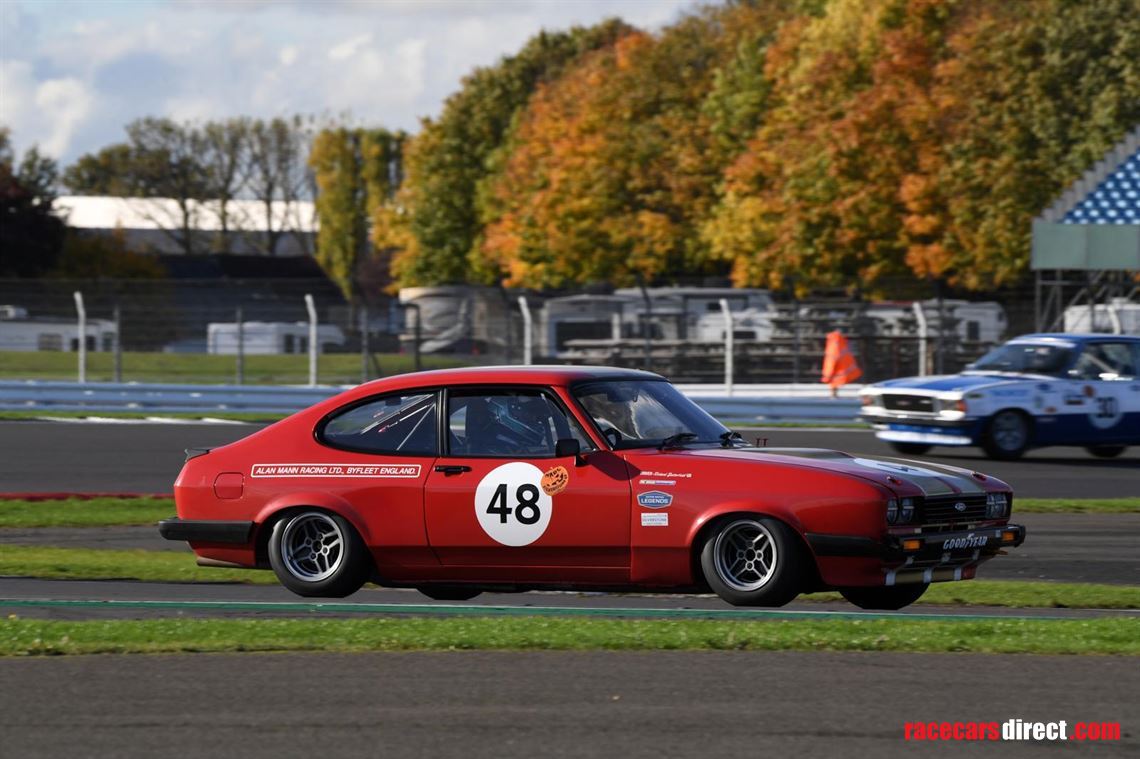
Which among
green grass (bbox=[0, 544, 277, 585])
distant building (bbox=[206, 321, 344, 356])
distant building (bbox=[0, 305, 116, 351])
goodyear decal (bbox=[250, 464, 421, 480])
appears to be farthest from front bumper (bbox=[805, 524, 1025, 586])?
distant building (bbox=[0, 305, 116, 351])

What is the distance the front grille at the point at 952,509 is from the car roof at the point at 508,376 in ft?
5.65

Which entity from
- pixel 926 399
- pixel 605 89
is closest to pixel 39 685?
pixel 926 399

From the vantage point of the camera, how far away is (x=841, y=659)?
25.3ft

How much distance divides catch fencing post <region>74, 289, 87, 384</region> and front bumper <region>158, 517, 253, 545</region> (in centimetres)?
2448

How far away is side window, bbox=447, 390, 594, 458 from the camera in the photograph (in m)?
9.63

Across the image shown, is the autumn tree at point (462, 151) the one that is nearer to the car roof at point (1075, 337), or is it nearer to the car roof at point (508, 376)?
the car roof at point (1075, 337)

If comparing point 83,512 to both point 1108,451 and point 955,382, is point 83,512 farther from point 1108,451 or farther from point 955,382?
point 1108,451

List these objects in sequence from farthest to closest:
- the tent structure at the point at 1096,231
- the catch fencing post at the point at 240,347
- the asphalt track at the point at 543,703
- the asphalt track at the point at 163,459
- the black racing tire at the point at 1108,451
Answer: the catch fencing post at the point at 240,347 < the tent structure at the point at 1096,231 < the black racing tire at the point at 1108,451 < the asphalt track at the point at 163,459 < the asphalt track at the point at 543,703

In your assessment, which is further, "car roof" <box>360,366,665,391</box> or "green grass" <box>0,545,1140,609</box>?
"green grass" <box>0,545,1140,609</box>

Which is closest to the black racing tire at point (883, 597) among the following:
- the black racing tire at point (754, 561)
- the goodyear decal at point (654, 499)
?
the black racing tire at point (754, 561)

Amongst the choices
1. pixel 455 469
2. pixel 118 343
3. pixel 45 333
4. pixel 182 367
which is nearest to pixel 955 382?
pixel 455 469

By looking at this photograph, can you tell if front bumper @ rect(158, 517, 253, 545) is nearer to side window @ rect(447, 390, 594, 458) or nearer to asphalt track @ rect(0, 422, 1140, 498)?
side window @ rect(447, 390, 594, 458)

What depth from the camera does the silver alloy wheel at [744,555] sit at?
29.8ft

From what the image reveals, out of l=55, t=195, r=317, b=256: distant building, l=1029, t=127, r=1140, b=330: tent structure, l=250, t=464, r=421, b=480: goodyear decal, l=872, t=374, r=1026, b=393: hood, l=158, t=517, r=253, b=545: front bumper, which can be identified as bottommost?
l=158, t=517, r=253, b=545: front bumper
